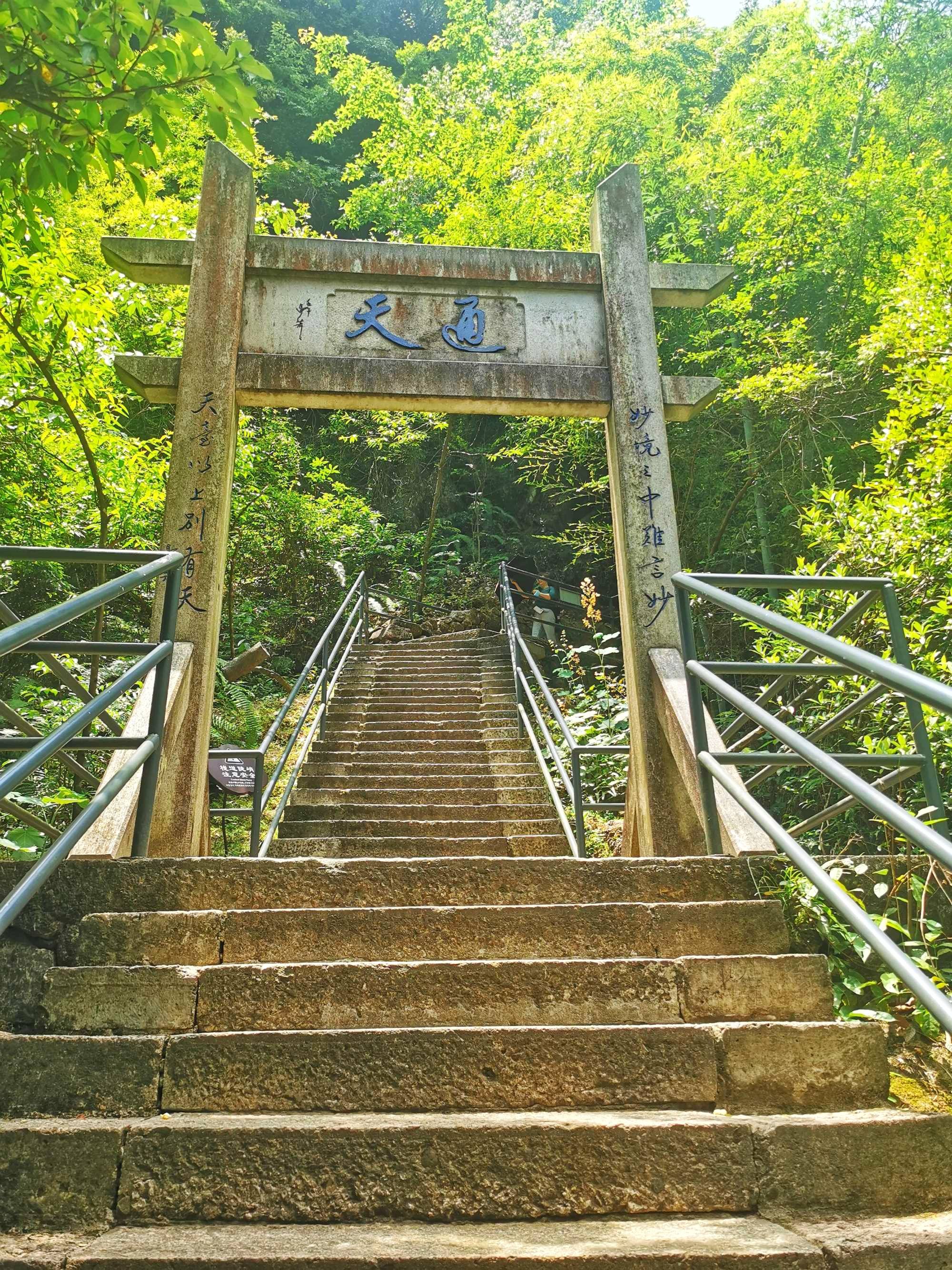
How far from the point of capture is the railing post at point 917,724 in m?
2.42

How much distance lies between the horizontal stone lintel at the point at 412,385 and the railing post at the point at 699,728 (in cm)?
193

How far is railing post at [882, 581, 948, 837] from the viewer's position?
2.42m

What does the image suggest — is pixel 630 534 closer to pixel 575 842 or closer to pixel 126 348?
pixel 575 842

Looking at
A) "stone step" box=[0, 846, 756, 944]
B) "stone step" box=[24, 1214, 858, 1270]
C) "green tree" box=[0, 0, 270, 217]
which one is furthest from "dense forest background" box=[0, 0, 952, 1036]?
"stone step" box=[24, 1214, 858, 1270]

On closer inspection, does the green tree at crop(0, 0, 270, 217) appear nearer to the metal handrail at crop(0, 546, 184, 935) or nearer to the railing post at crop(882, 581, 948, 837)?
the metal handrail at crop(0, 546, 184, 935)

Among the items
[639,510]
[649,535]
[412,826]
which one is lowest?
[412,826]

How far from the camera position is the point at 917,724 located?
97.0 inches

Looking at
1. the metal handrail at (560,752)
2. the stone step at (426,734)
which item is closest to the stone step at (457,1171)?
the metal handrail at (560,752)

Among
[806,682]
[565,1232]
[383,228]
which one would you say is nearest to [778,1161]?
[565,1232]

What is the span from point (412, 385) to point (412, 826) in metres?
3.11

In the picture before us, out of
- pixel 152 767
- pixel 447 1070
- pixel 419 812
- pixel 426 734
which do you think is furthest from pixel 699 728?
pixel 426 734

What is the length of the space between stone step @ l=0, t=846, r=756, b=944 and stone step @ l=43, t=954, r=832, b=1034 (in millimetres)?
355

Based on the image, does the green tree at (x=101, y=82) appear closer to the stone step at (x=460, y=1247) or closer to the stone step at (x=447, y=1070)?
the stone step at (x=447, y=1070)

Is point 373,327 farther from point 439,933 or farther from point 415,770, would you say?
point 415,770
